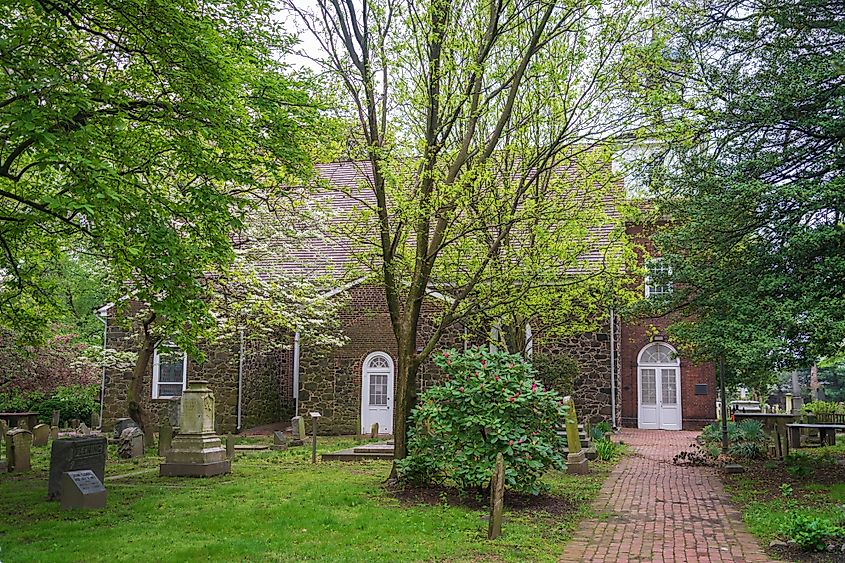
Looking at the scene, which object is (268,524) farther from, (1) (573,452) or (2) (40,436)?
(2) (40,436)

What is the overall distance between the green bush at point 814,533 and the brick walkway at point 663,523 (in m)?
0.41

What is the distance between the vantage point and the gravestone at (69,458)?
A: 10852 mm

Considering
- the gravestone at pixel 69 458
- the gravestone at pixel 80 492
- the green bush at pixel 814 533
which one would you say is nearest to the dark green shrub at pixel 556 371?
the gravestone at pixel 69 458

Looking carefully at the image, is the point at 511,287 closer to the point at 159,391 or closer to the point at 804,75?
the point at 804,75

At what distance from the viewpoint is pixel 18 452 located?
1446 centimetres

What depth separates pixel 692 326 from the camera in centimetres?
1343

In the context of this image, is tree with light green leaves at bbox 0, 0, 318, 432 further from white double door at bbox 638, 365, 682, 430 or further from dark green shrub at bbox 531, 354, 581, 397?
white double door at bbox 638, 365, 682, 430

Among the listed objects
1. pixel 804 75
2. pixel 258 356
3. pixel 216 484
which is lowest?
pixel 216 484

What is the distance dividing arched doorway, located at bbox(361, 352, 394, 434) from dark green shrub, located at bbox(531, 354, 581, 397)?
16.9 ft

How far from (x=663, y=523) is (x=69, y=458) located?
8.17 meters

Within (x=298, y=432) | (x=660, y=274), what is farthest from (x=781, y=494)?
(x=298, y=432)

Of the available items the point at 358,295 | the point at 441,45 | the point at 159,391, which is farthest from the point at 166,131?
the point at 159,391

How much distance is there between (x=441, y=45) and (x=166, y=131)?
4.26 meters

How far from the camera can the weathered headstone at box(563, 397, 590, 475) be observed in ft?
46.0
